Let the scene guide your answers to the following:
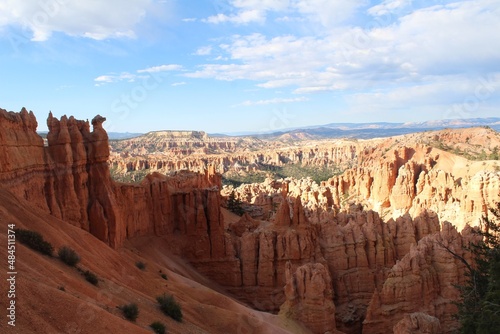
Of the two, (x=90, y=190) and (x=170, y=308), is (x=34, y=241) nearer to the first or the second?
(x=170, y=308)

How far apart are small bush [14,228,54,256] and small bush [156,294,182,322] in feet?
17.8

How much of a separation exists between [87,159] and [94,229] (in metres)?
4.36

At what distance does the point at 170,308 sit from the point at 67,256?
4974 mm

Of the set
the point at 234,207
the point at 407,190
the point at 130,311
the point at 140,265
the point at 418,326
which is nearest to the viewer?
the point at 130,311

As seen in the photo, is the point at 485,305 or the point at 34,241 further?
the point at 34,241

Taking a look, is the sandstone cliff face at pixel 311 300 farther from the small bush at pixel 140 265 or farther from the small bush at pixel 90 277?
the small bush at pixel 90 277

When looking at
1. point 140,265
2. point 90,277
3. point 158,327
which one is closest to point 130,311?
point 158,327

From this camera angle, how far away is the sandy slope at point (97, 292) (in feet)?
34.8

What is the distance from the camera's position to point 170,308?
60.8 ft

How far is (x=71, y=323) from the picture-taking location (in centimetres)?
1078

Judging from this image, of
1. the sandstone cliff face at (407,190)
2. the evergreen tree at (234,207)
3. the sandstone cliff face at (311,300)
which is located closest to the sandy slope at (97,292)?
the sandstone cliff face at (311,300)

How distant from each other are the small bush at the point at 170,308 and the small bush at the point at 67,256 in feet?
14.3

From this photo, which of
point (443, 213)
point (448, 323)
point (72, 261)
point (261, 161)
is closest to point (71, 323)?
point (72, 261)

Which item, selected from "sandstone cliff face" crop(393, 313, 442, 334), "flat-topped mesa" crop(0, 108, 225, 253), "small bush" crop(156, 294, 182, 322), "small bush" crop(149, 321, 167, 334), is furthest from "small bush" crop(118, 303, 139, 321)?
"sandstone cliff face" crop(393, 313, 442, 334)
